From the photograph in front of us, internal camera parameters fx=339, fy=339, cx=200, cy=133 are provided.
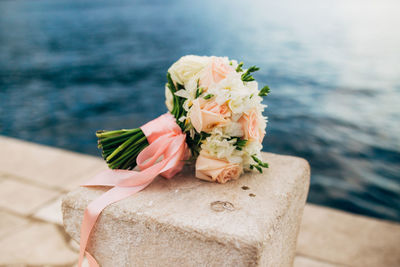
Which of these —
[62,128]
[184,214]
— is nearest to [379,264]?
[184,214]

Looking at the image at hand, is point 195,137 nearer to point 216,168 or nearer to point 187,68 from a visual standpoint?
point 216,168

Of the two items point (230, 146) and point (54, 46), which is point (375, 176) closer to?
point (230, 146)

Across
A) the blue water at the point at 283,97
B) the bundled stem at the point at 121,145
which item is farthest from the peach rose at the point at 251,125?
the blue water at the point at 283,97

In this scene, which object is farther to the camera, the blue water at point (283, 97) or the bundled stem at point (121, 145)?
the blue water at point (283, 97)

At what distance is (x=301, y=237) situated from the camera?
7.77 feet

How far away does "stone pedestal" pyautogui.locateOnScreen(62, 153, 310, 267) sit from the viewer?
3.39 ft

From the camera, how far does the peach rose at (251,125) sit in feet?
4.12

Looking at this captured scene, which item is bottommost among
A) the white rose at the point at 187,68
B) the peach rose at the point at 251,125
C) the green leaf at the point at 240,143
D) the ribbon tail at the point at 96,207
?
the ribbon tail at the point at 96,207

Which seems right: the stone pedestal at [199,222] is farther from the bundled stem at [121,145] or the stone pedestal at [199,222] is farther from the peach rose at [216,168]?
the bundled stem at [121,145]

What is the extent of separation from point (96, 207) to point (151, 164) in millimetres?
272

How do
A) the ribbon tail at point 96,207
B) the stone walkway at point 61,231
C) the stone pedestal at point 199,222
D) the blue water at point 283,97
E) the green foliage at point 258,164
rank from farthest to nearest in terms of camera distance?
the blue water at point 283,97
the stone walkway at point 61,231
the green foliage at point 258,164
the ribbon tail at point 96,207
the stone pedestal at point 199,222

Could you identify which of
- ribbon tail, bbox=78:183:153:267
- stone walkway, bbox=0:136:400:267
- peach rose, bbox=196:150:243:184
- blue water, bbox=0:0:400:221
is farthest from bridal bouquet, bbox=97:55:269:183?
blue water, bbox=0:0:400:221

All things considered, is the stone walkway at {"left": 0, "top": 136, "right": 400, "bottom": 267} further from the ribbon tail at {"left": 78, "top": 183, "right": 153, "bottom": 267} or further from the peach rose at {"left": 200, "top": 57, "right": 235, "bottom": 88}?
the peach rose at {"left": 200, "top": 57, "right": 235, "bottom": 88}

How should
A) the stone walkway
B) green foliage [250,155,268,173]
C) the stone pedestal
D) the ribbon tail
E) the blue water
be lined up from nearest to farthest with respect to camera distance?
the stone pedestal → the ribbon tail → green foliage [250,155,268,173] → the stone walkway → the blue water
